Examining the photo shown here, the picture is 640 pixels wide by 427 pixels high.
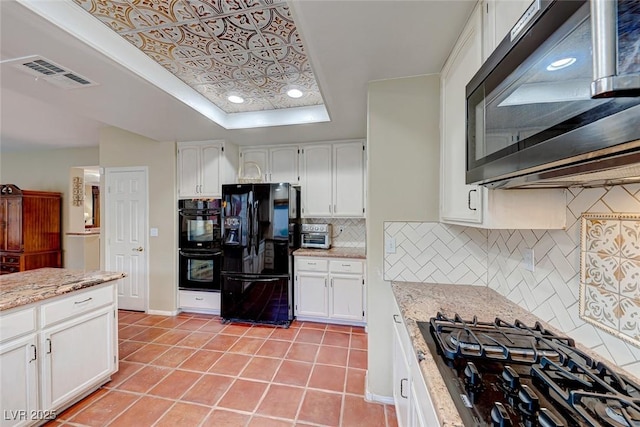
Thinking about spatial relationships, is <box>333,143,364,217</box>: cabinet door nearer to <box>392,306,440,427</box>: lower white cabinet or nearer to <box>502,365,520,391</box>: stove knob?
<box>392,306,440,427</box>: lower white cabinet

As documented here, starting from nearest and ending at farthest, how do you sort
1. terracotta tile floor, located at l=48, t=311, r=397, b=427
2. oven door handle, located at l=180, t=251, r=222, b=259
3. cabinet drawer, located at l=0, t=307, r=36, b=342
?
cabinet drawer, located at l=0, t=307, r=36, b=342
terracotta tile floor, located at l=48, t=311, r=397, b=427
oven door handle, located at l=180, t=251, r=222, b=259

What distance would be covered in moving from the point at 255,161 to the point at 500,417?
11.9 feet

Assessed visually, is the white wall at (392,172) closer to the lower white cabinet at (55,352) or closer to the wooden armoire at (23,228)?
the lower white cabinet at (55,352)

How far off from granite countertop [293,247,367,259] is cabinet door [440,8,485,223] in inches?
60.2

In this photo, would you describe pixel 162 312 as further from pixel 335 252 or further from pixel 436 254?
pixel 436 254

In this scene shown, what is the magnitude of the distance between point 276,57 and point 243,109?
109 cm

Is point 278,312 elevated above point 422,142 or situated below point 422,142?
below

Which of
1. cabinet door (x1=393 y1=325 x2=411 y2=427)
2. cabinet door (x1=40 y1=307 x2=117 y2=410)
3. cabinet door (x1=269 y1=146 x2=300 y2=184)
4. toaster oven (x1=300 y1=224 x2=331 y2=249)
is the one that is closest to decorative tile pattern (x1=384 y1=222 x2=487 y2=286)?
cabinet door (x1=393 y1=325 x2=411 y2=427)

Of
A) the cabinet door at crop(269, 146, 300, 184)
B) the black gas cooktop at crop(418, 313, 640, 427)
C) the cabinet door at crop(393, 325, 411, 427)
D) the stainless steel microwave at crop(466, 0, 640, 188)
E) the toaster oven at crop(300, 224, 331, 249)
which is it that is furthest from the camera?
the cabinet door at crop(269, 146, 300, 184)

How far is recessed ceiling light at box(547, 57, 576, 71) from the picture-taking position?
544 mm

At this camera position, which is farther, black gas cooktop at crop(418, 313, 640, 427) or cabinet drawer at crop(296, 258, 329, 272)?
cabinet drawer at crop(296, 258, 329, 272)

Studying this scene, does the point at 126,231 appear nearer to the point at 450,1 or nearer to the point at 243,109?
the point at 243,109

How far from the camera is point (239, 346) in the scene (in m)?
2.73

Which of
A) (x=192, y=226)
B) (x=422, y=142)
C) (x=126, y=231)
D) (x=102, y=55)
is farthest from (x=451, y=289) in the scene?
(x=126, y=231)
